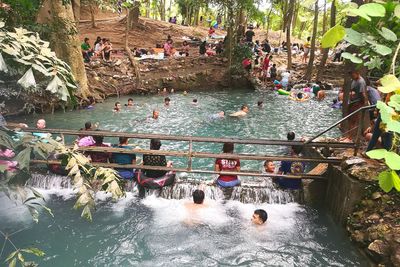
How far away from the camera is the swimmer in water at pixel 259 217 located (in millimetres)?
7418

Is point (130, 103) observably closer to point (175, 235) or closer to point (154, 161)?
point (154, 161)

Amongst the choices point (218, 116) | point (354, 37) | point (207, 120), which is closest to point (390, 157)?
point (354, 37)

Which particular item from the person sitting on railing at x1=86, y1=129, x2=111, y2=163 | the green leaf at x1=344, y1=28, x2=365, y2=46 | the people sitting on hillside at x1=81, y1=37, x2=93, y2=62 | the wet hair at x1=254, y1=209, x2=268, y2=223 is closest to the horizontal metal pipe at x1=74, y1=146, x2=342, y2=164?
the person sitting on railing at x1=86, y1=129, x2=111, y2=163

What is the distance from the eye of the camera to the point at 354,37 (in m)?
2.16

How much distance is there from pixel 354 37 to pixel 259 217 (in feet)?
18.9

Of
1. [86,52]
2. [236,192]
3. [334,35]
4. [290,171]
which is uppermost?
[334,35]

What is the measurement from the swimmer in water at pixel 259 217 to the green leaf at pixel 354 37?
225 inches

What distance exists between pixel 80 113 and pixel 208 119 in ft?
21.1

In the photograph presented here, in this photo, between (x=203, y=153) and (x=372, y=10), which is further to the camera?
(x=203, y=153)

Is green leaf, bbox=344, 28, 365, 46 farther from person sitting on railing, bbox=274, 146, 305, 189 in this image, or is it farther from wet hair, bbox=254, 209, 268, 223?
person sitting on railing, bbox=274, 146, 305, 189

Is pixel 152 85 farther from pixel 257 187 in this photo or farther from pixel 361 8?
pixel 361 8

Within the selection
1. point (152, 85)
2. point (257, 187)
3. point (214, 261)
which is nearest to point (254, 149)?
point (257, 187)

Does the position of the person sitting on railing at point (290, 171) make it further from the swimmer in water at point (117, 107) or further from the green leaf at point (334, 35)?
the swimmer in water at point (117, 107)

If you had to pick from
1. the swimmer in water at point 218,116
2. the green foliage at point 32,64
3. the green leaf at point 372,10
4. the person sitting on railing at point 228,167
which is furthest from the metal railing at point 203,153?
the swimmer in water at point 218,116
